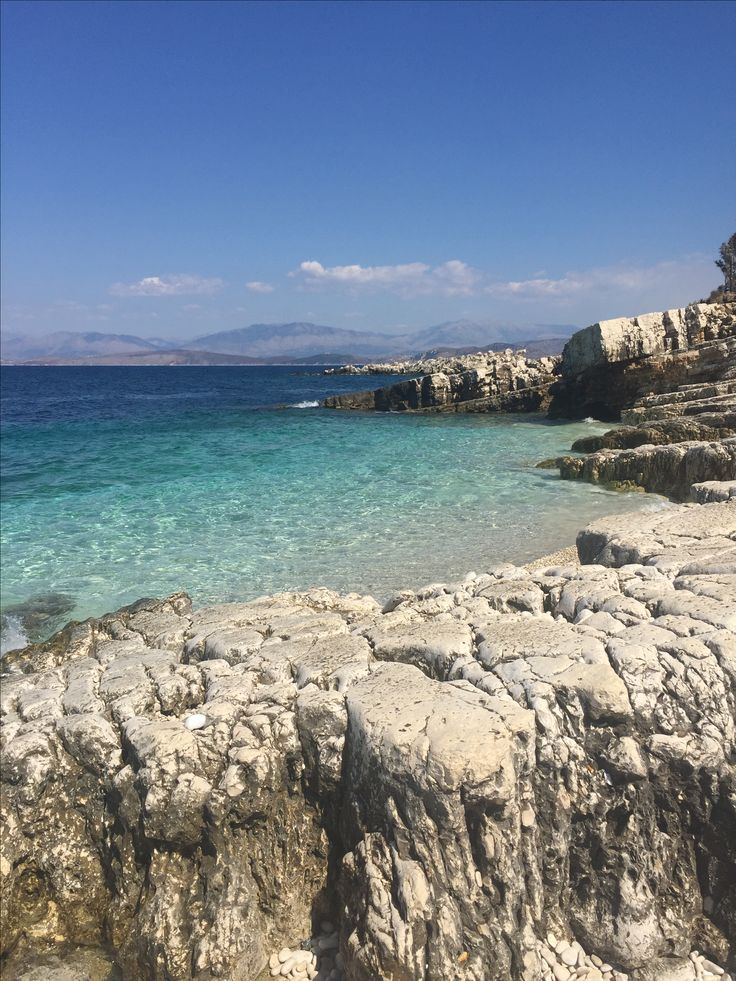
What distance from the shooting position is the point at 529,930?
393cm

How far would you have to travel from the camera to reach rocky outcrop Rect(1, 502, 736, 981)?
12.9 feet

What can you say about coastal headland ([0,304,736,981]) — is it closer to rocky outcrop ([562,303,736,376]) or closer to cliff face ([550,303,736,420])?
cliff face ([550,303,736,420])

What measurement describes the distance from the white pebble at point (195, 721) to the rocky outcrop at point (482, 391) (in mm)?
36945

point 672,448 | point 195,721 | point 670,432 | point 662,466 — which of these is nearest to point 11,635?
point 195,721

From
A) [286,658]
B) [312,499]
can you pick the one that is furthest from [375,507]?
[286,658]

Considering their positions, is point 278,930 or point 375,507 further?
point 375,507

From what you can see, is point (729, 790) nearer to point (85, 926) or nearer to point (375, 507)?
point (85, 926)

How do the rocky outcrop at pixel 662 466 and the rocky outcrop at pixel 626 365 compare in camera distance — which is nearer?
the rocky outcrop at pixel 662 466

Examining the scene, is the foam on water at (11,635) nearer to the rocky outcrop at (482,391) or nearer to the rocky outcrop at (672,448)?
the rocky outcrop at (672,448)

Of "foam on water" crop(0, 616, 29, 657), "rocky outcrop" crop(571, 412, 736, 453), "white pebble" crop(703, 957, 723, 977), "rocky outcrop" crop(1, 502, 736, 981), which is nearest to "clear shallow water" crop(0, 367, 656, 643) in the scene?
"foam on water" crop(0, 616, 29, 657)

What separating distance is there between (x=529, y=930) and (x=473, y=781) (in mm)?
1016

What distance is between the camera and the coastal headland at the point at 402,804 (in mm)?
3938

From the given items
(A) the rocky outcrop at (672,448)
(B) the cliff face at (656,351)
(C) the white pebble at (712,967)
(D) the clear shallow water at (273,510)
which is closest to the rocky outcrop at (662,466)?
(A) the rocky outcrop at (672,448)

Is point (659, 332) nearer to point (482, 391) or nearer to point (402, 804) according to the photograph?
point (482, 391)
